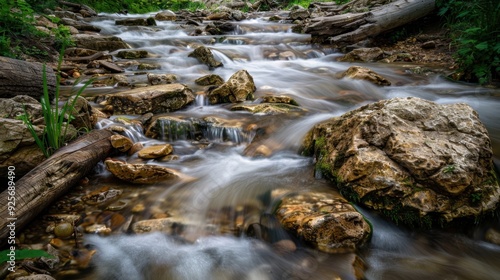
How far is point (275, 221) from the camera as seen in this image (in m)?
2.38

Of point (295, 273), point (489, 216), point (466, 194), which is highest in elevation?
point (466, 194)

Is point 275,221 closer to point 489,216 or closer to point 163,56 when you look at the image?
point 489,216

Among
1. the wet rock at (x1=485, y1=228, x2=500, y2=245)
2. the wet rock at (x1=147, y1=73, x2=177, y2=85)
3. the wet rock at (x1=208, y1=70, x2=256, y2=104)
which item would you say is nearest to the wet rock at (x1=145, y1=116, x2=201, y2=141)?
the wet rock at (x1=208, y1=70, x2=256, y2=104)

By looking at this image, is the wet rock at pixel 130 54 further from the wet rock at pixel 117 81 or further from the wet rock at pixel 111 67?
the wet rock at pixel 117 81

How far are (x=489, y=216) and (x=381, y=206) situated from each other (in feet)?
2.72

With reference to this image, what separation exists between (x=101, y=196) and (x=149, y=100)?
2.07 meters

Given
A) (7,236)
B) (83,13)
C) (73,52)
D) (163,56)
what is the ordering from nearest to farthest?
(7,236) < (73,52) < (163,56) < (83,13)

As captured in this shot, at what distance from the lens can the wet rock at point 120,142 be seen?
3.45 m

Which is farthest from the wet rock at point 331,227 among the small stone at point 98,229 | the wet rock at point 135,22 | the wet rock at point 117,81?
the wet rock at point 135,22

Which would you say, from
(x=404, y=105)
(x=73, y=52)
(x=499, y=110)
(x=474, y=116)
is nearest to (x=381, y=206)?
(x=404, y=105)

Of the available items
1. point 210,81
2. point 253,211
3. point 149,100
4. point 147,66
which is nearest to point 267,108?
Answer: point 149,100

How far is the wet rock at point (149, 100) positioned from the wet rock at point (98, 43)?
14.8ft

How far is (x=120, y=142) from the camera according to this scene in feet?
11.5

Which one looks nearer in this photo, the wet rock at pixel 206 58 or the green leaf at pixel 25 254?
the green leaf at pixel 25 254
